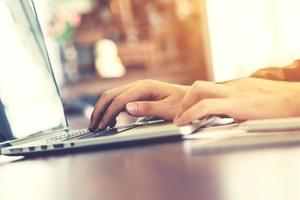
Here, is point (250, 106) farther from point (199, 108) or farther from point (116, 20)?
point (116, 20)

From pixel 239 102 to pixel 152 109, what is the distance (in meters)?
0.21

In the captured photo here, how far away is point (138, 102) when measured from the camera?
91cm

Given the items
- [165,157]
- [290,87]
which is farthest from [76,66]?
[165,157]

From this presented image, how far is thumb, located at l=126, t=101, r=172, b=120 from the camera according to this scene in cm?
89

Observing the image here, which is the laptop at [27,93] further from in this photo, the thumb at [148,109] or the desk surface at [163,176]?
the desk surface at [163,176]

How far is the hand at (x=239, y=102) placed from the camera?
0.74 meters

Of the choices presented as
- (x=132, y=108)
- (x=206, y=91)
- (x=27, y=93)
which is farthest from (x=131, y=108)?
(x=27, y=93)

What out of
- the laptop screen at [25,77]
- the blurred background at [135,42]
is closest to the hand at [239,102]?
the laptop screen at [25,77]

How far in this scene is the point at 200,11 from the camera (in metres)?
3.91

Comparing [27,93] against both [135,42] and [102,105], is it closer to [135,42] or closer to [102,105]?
[102,105]

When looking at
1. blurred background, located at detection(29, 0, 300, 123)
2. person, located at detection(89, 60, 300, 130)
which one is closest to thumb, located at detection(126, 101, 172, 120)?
person, located at detection(89, 60, 300, 130)

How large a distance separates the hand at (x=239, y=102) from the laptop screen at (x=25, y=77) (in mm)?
283

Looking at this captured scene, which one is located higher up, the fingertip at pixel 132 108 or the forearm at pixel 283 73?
the forearm at pixel 283 73

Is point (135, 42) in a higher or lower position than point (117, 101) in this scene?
higher
